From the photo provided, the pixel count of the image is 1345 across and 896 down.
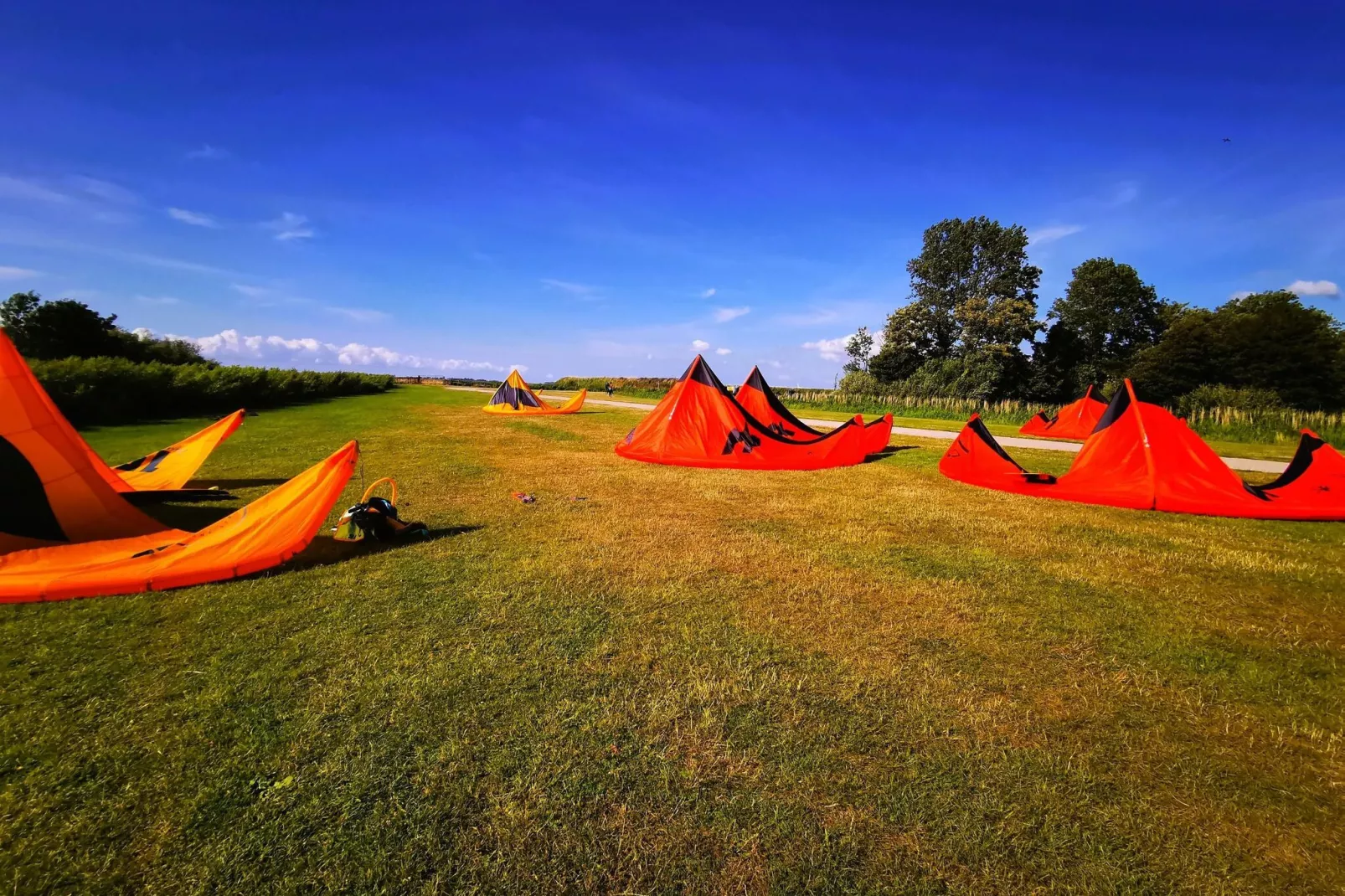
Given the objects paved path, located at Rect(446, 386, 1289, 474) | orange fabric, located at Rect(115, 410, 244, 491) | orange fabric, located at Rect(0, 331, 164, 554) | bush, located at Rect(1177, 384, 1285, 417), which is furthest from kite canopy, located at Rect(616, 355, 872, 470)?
bush, located at Rect(1177, 384, 1285, 417)

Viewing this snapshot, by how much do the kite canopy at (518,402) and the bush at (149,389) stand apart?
10.8m

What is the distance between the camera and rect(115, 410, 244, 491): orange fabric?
25.8 ft

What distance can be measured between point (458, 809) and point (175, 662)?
250 centimetres

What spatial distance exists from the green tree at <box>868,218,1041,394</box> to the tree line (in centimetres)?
8

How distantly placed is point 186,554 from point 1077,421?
2373 cm

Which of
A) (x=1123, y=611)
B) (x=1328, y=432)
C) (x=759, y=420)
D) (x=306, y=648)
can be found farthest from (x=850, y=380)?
(x=306, y=648)

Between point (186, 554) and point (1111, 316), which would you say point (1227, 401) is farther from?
point (186, 554)

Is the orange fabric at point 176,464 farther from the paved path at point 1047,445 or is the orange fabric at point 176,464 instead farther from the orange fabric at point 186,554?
the paved path at point 1047,445

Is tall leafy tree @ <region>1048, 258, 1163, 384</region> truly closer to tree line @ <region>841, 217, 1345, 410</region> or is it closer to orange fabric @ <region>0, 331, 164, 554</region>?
tree line @ <region>841, 217, 1345, 410</region>

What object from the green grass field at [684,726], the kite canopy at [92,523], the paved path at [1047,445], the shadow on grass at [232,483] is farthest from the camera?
the paved path at [1047,445]

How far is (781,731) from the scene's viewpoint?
298 centimetres

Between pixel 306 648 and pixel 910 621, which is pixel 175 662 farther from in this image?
pixel 910 621

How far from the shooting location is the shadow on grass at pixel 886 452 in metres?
12.8

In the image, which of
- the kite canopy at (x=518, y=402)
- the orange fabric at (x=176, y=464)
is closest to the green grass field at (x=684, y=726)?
the orange fabric at (x=176, y=464)
